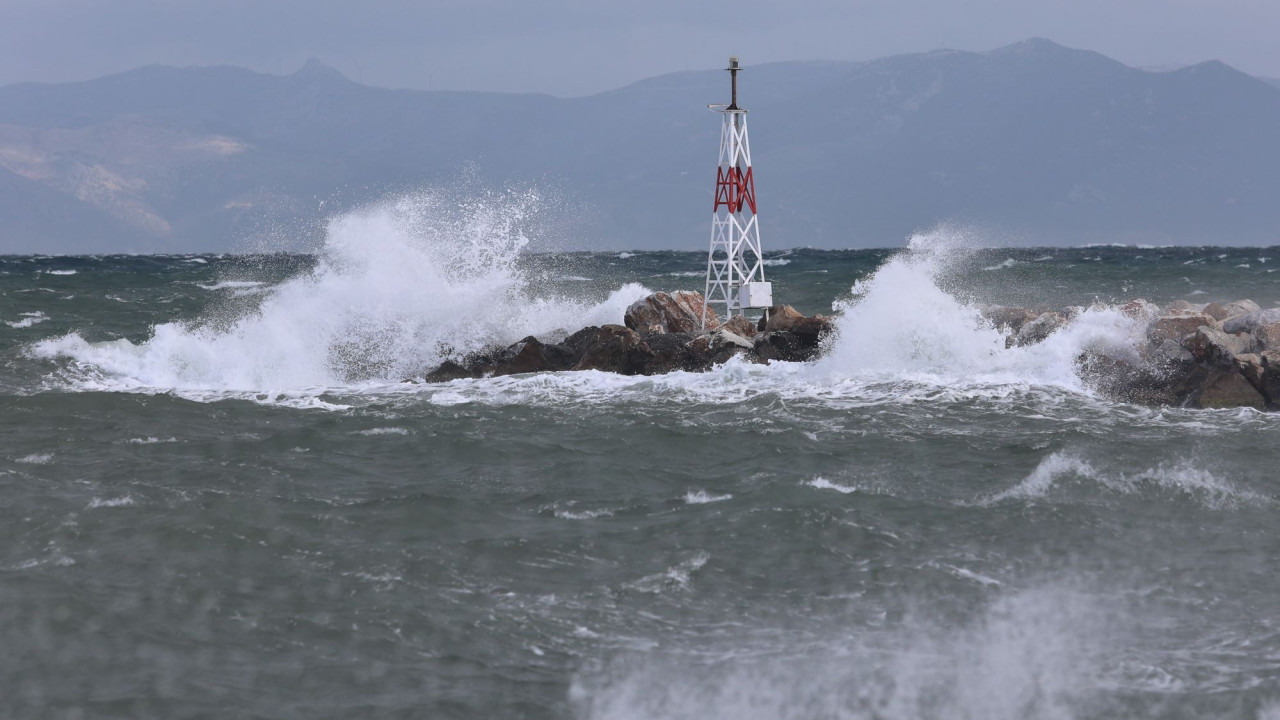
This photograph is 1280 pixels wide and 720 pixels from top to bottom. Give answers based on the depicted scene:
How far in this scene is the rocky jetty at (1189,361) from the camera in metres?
15.7

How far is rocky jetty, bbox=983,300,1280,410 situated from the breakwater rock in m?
3.56

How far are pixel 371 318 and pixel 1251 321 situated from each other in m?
15.2

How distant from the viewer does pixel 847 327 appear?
63.6ft

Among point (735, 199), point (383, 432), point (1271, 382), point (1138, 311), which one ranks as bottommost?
point (383, 432)

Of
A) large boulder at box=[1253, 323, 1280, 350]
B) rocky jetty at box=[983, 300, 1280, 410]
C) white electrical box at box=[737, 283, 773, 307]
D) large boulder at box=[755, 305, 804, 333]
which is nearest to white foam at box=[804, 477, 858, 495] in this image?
rocky jetty at box=[983, 300, 1280, 410]

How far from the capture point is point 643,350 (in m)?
19.3

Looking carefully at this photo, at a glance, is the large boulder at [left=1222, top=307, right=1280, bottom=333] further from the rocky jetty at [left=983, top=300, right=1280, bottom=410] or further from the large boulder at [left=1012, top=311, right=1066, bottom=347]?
the large boulder at [left=1012, top=311, right=1066, bottom=347]

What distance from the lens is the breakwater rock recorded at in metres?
19.3

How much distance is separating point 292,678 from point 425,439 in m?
6.83

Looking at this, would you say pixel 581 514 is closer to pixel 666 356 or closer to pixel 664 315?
A: pixel 666 356

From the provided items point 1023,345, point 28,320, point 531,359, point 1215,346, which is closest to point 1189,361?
point 1215,346

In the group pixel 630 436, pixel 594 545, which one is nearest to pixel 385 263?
pixel 630 436

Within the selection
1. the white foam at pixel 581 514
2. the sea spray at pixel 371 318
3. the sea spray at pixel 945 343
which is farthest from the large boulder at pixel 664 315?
the white foam at pixel 581 514

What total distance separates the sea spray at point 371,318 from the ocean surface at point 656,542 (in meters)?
0.62
